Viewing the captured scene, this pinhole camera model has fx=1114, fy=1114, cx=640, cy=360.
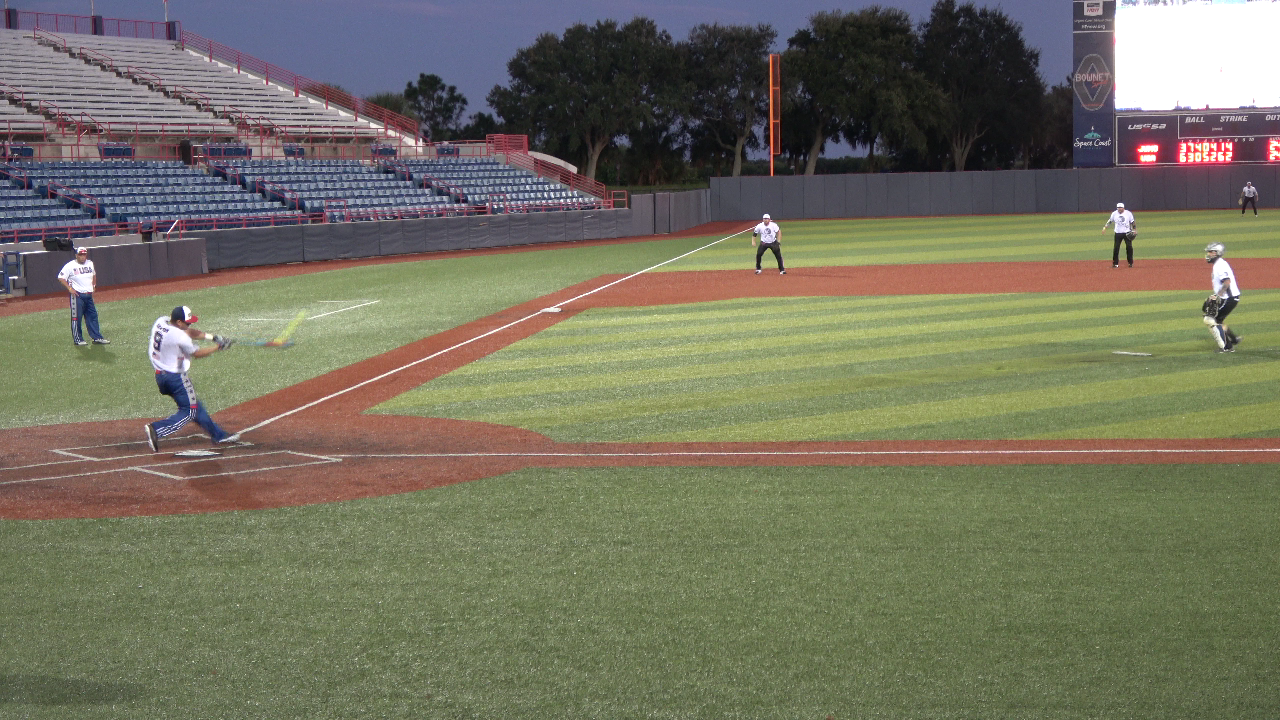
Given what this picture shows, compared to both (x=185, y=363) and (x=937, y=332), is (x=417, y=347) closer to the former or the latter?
(x=185, y=363)

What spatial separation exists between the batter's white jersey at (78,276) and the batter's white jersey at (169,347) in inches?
319

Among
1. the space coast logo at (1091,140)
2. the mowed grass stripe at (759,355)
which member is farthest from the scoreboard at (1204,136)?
the mowed grass stripe at (759,355)

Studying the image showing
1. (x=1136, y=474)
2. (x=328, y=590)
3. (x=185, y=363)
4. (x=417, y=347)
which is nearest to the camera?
(x=328, y=590)

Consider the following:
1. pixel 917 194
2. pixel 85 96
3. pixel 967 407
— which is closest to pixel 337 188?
pixel 85 96

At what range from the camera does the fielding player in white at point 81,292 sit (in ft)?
60.6

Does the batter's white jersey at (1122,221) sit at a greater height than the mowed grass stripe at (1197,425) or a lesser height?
greater

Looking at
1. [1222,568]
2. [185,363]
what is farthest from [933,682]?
[185,363]

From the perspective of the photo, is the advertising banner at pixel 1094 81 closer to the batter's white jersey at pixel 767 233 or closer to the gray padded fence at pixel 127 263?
the batter's white jersey at pixel 767 233

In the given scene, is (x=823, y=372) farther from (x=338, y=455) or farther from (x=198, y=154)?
(x=198, y=154)

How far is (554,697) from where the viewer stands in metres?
5.73

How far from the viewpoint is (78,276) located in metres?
18.5

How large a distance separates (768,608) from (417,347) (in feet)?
41.3

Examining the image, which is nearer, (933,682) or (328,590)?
(933,682)

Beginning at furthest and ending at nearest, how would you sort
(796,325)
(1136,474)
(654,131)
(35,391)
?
(654,131) → (796,325) → (35,391) → (1136,474)
